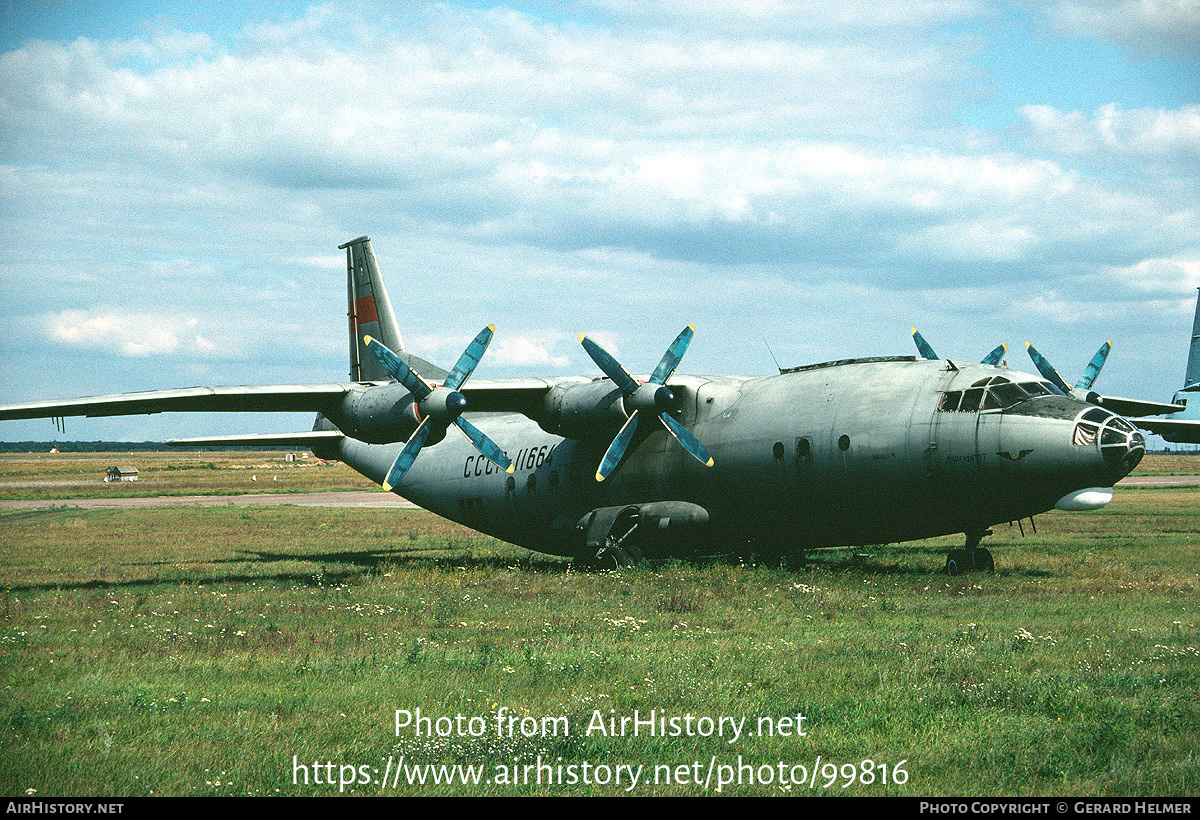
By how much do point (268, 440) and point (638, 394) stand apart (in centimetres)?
1509

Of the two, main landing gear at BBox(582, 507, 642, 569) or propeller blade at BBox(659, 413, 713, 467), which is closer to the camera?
propeller blade at BBox(659, 413, 713, 467)

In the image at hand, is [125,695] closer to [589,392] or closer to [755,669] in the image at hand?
[755,669]

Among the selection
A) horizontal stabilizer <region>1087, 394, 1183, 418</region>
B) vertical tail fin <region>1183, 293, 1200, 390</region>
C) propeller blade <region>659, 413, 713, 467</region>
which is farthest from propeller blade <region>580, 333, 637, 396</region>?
vertical tail fin <region>1183, 293, 1200, 390</region>

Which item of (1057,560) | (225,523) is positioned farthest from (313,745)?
(225,523)

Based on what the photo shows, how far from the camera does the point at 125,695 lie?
10.5 meters

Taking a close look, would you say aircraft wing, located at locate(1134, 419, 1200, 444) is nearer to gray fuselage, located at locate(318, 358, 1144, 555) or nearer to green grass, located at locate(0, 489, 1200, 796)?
green grass, located at locate(0, 489, 1200, 796)

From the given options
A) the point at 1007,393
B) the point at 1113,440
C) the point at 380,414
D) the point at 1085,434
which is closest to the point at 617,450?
the point at 380,414

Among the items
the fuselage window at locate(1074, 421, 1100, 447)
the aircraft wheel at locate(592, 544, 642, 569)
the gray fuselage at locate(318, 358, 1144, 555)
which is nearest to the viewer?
the fuselage window at locate(1074, 421, 1100, 447)

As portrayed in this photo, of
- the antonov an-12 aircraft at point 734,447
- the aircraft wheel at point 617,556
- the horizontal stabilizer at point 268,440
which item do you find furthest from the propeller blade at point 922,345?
the horizontal stabilizer at point 268,440

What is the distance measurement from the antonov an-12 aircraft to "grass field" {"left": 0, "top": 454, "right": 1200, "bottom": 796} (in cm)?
146

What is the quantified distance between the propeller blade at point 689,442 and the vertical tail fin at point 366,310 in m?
12.7

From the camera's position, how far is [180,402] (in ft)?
77.1

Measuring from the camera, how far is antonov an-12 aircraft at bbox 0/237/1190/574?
19.0 meters

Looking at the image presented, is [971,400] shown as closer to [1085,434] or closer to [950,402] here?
[950,402]
